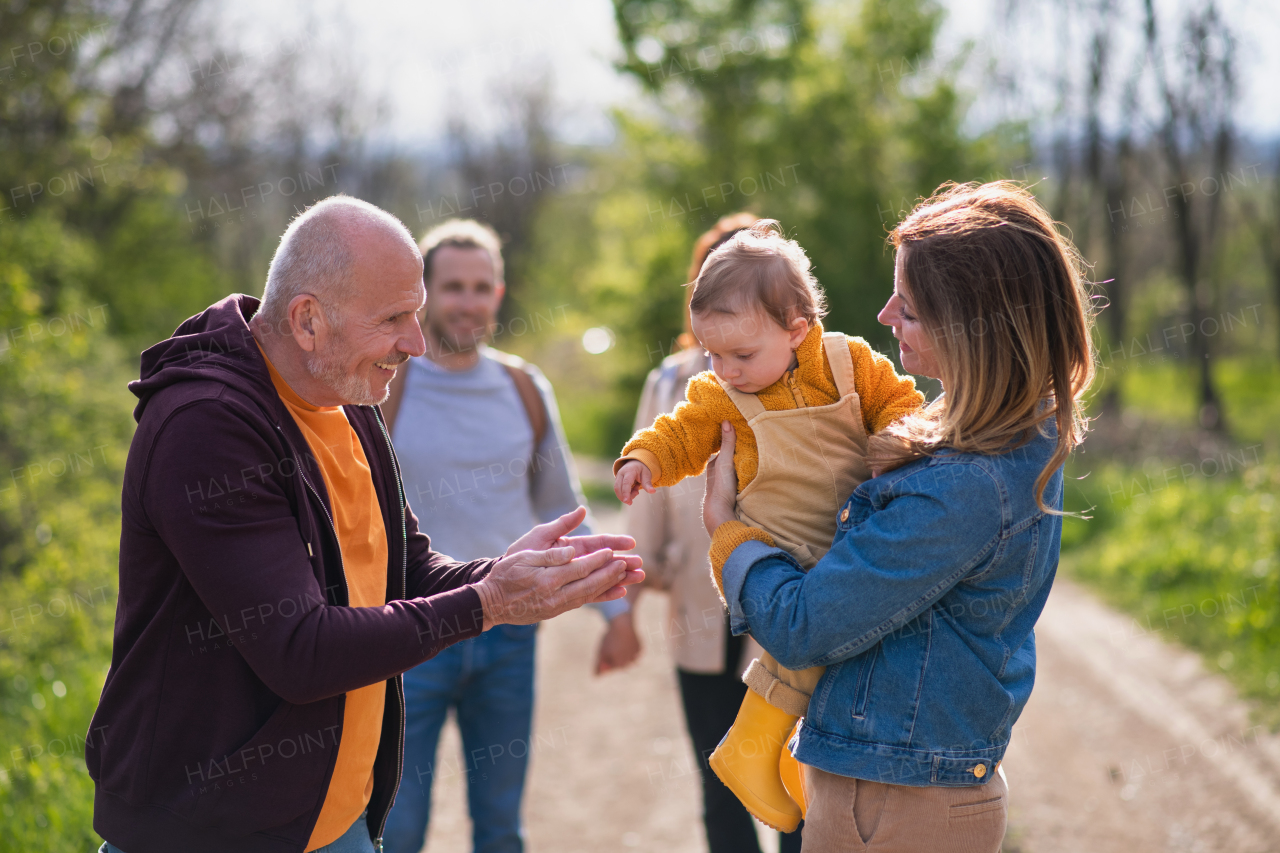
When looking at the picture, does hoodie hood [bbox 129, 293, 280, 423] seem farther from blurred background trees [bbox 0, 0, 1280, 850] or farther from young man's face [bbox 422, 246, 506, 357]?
blurred background trees [bbox 0, 0, 1280, 850]

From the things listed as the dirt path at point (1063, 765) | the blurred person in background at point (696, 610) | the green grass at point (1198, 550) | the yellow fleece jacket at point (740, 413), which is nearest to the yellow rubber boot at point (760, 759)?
the yellow fleece jacket at point (740, 413)

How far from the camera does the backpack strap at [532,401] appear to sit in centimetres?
355

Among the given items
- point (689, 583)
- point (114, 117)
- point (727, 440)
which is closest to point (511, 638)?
point (689, 583)

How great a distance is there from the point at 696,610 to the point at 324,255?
176 centimetres

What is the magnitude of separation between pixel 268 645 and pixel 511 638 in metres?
1.61

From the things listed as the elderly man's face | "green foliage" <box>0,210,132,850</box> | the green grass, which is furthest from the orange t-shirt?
the green grass

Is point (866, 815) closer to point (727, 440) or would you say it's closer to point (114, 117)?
point (727, 440)

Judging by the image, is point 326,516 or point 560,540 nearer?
point 326,516

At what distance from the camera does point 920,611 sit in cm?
181

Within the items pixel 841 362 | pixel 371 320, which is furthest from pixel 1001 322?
pixel 371 320

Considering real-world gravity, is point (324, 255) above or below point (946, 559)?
above

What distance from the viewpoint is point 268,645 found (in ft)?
5.58

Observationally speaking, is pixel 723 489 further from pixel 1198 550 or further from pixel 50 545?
pixel 1198 550

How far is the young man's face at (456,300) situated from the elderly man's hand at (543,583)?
1.51 m
